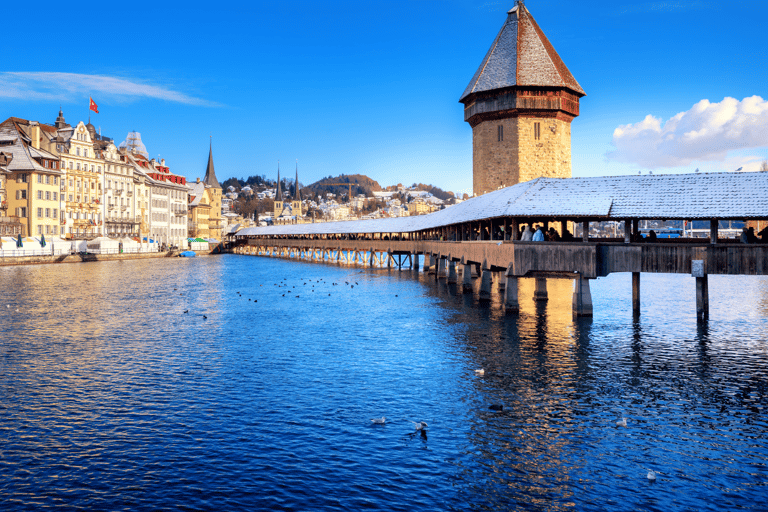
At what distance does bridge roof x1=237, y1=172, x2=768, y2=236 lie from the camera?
80.6 ft

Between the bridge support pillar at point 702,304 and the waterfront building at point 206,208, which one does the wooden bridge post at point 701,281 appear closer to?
the bridge support pillar at point 702,304

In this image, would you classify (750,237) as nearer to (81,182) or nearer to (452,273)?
(452,273)

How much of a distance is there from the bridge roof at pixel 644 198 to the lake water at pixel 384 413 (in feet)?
16.5

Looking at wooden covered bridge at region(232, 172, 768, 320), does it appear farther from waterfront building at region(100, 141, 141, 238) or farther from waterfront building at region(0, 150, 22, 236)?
waterfront building at region(100, 141, 141, 238)

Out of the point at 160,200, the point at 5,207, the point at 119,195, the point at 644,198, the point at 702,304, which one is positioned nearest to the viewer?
the point at 644,198

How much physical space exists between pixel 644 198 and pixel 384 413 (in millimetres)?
17907

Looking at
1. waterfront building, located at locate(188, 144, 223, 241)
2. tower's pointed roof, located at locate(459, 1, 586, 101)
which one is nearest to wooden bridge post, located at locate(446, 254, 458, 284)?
tower's pointed roof, located at locate(459, 1, 586, 101)

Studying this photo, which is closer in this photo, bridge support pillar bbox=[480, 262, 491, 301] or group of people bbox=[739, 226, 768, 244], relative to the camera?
group of people bbox=[739, 226, 768, 244]

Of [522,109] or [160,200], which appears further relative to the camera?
[160,200]

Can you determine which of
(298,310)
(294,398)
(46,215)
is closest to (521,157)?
(298,310)

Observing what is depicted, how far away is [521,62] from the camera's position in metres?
59.3

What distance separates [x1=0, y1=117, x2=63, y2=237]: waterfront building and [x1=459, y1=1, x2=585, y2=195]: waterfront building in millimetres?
54134

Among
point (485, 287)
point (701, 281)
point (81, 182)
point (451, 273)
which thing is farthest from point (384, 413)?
point (81, 182)

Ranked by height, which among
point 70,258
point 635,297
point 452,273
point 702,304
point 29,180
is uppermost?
point 29,180
